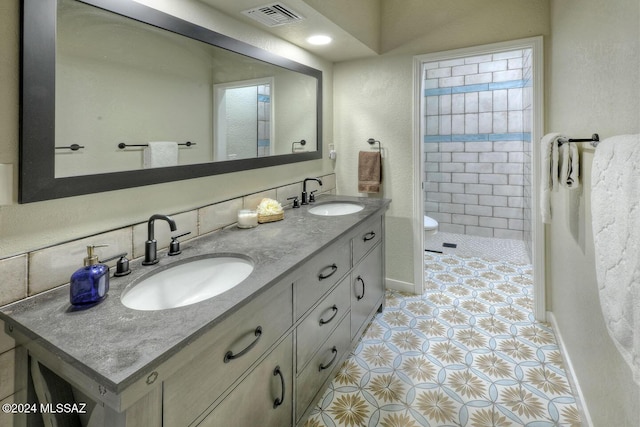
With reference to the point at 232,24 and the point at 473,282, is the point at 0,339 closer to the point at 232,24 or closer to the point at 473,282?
the point at 232,24

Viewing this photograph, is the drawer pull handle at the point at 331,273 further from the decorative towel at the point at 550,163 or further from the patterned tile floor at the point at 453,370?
the decorative towel at the point at 550,163

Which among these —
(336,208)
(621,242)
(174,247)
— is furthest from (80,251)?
(336,208)

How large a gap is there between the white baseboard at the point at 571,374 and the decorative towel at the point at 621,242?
3.02 ft

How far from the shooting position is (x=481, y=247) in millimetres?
4031

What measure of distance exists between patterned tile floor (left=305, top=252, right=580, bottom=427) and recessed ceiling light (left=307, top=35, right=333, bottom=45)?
6.45 ft

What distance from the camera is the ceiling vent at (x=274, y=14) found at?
1.70m

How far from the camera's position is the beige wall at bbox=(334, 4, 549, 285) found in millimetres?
2414

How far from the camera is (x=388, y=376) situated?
72.2 inches

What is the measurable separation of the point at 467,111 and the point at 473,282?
235 centimetres

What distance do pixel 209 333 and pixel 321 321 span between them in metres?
0.78

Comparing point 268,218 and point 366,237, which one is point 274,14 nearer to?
point 268,218

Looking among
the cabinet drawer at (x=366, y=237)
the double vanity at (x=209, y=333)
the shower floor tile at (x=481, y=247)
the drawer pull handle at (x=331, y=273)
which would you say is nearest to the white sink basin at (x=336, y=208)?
the cabinet drawer at (x=366, y=237)

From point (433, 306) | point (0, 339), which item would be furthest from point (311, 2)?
point (433, 306)

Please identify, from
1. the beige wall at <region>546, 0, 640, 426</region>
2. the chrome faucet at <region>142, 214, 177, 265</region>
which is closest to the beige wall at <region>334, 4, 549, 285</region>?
the beige wall at <region>546, 0, 640, 426</region>
